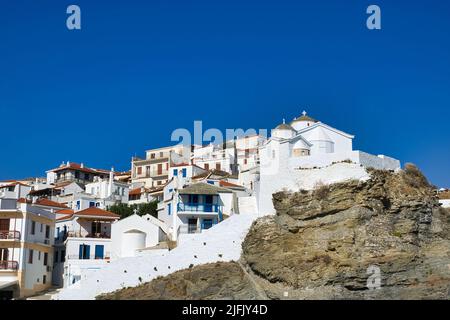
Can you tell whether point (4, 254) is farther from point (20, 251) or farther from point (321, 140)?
point (321, 140)

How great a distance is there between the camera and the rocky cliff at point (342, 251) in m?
44.5

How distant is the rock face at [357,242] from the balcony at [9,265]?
65.6 ft

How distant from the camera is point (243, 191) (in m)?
65.1

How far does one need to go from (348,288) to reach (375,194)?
754 cm

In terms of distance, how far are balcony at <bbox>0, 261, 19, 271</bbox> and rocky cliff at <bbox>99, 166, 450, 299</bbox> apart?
441 inches

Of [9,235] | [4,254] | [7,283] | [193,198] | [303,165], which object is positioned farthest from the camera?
[193,198]

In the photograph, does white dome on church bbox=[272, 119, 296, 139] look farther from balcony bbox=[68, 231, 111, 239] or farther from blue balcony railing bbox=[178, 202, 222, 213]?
balcony bbox=[68, 231, 111, 239]

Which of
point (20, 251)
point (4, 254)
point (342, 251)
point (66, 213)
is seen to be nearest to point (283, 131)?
point (342, 251)

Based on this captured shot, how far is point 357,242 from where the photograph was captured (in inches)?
1816

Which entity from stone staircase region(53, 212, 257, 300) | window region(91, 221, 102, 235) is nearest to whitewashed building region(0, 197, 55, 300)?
Result: window region(91, 221, 102, 235)

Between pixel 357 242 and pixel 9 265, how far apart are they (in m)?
29.2

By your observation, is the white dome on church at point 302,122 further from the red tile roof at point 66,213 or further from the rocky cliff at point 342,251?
the red tile roof at point 66,213

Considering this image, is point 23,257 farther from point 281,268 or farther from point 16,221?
point 281,268
